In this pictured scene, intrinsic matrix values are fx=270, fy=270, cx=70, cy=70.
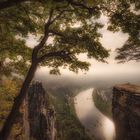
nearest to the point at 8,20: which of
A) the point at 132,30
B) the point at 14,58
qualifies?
the point at 14,58

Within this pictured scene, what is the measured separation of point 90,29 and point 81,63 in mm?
1929

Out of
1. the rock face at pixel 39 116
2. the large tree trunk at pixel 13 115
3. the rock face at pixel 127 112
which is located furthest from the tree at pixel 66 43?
the rock face at pixel 39 116

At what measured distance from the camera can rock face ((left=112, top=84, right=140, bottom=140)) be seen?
90.9ft

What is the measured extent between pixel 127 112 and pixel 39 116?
74.2 meters

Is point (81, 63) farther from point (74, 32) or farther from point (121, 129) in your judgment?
point (121, 129)

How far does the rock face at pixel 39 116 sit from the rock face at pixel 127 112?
67787mm

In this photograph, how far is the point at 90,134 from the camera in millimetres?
165250

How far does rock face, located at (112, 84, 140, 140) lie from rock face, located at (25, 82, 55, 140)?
6779 cm

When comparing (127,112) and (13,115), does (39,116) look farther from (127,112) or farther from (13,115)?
(13,115)

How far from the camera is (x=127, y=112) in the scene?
3002 cm

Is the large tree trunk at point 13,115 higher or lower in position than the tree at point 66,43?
lower

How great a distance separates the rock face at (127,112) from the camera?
90.9 feet

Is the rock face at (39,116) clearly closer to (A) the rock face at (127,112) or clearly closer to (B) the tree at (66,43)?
(A) the rock face at (127,112)

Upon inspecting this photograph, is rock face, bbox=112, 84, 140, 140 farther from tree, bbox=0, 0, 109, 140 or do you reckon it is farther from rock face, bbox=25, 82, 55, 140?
rock face, bbox=25, 82, 55, 140
